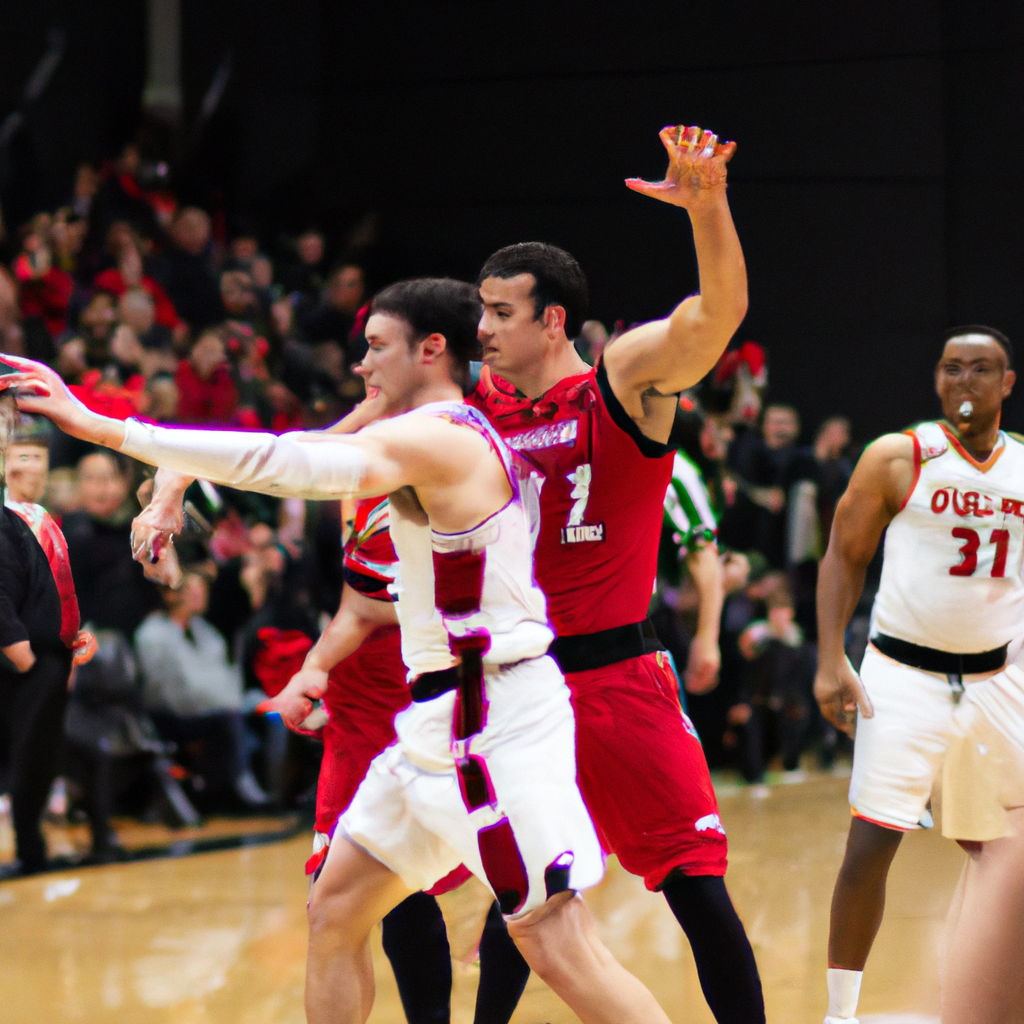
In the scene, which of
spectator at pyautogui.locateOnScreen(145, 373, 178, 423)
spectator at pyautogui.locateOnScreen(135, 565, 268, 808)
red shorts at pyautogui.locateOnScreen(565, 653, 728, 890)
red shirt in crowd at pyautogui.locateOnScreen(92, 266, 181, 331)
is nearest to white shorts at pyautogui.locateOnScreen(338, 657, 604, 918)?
red shorts at pyautogui.locateOnScreen(565, 653, 728, 890)

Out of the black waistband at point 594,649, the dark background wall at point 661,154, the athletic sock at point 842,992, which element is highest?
the dark background wall at point 661,154

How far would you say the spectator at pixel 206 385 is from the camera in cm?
743

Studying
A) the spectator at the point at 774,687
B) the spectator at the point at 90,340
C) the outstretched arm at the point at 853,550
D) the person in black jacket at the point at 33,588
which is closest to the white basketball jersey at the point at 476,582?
the person in black jacket at the point at 33,588

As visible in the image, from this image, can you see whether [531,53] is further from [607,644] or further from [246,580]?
[607,644]

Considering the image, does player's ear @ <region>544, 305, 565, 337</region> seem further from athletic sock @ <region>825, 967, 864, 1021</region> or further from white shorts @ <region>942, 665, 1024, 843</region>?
athletic sock @ <region>825, 967, 864, 1021</region>

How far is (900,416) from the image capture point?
10.9 meters

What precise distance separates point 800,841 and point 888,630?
304 centimetres

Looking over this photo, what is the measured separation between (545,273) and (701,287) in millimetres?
541

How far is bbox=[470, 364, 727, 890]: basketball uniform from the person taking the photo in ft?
9.72

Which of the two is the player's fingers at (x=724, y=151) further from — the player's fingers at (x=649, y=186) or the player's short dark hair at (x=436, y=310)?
the player's short dark hair at (x=436, y=310)

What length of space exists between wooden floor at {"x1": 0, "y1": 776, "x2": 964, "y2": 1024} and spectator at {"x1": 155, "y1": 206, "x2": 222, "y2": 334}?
367 cm

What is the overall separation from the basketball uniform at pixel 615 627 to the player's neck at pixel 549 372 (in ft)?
0.11

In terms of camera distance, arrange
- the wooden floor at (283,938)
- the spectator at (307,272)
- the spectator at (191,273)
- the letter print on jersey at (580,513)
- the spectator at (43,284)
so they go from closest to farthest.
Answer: the letter print on jersey at (580,513) < the wooden floor at (283,938) < the spectator at (43,284) < the spectator at (191,273) < the spectator at (307,272)

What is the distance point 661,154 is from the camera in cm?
1131
